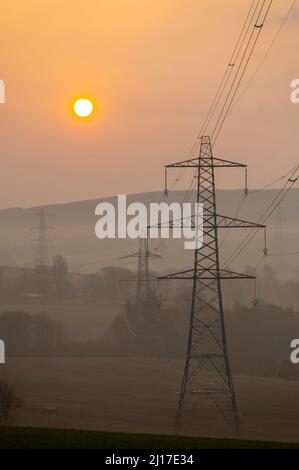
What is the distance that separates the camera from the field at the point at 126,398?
47.1 metres

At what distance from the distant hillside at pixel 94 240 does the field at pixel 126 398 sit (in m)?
50.9

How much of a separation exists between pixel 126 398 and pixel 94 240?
88287 millimetres

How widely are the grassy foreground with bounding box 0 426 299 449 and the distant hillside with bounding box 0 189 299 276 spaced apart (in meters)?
93.7

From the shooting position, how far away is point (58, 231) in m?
159

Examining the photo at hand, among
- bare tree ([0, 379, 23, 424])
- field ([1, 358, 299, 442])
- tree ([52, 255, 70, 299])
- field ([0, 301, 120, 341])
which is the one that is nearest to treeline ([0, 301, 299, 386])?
field ([0, 301, 120, 341])

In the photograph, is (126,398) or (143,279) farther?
(143,279)

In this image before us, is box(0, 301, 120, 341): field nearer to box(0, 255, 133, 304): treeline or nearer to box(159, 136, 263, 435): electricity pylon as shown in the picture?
box(0, 255, 133, 304): treeline

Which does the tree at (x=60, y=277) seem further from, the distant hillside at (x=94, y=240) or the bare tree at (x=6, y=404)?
the bare tree at (x=6, y=404)

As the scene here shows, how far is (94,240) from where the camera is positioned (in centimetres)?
14675

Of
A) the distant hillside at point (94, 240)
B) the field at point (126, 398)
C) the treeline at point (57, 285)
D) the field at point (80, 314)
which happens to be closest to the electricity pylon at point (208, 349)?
the field at point (126, 398)

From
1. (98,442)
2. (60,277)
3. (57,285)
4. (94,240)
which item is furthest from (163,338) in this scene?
(94,240)

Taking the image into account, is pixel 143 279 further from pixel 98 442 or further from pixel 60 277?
pixel 98 442

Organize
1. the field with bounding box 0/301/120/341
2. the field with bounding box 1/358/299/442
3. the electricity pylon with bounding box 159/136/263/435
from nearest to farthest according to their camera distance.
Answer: the electricity pylon with bounding box 159/136/263/435
the field with bounding box 1/358/299/442
the field with bounding box 0/301/120/341

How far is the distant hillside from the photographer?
431ft
